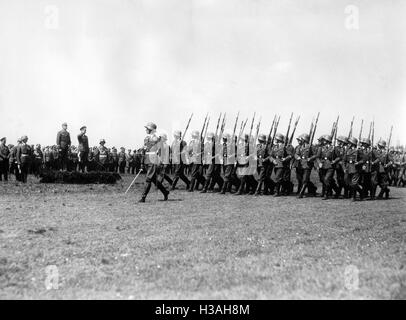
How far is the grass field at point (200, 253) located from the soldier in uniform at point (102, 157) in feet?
73.3

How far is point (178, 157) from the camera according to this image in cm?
1823

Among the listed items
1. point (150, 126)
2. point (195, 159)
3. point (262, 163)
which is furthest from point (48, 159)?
point (150, 126)

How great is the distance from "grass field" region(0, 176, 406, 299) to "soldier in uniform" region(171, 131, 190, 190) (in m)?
6.42

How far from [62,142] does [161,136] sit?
8.80 m

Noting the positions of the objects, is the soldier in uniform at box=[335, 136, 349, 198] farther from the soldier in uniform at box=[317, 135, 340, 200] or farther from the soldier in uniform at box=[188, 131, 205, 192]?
the soldier in uniform at box=[188, 131, 205, 192]

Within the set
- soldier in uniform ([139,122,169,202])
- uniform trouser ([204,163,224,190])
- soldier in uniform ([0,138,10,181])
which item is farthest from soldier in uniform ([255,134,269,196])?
soldier in uniform ([0,138,10,181])

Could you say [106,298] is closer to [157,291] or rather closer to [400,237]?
[157,291]

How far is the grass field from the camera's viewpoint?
5.07m

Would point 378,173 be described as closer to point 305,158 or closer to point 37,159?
point 305,158

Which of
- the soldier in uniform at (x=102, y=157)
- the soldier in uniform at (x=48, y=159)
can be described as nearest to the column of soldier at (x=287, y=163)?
the soldier in uniform at (x=102, y=157)

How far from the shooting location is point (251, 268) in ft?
19.2

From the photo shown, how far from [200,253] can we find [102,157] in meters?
29.1

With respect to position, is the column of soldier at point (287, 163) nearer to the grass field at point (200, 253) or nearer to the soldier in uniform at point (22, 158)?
the grass field at point (200, 253)
